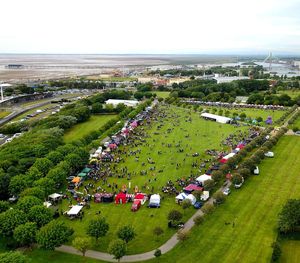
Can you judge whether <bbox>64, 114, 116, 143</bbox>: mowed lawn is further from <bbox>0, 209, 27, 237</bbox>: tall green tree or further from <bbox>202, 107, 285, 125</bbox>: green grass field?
<bbox>0, 209, 27, 237</bbox>: tall green tree

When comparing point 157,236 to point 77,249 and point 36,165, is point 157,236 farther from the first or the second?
point 36,165

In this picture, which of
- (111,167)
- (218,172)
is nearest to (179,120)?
(111,167)

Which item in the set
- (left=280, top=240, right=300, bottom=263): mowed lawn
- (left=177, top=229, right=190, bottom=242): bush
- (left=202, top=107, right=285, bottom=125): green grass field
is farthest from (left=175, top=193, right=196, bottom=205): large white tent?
(left=202, top=107, right=285, bottom=125): green grass field

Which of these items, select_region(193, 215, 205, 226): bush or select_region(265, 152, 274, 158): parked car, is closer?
select_region(193, 215, 205, 226): bush

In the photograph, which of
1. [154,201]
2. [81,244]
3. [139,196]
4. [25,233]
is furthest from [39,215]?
[154,201]

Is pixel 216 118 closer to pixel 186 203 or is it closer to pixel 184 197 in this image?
pixel 184 197

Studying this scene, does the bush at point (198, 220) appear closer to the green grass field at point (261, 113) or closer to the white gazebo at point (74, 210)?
the white gazebo at point (74, 210)
